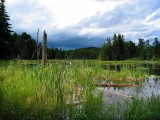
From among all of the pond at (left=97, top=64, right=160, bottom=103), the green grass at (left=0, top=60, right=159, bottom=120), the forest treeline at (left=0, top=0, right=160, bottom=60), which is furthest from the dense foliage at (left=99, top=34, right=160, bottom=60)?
the green grass at (left=0, top=60, right=159, bottom=120)

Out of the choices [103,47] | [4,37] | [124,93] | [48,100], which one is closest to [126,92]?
[124,93]

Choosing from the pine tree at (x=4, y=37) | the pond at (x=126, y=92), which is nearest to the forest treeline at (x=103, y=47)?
the pine tree at (x=4, y=37)

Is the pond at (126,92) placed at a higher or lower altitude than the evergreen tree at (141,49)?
lower

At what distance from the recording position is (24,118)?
7070 millimetres

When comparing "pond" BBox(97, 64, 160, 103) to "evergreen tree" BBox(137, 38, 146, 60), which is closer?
"pond" BBox(97, 64, 160, 103)

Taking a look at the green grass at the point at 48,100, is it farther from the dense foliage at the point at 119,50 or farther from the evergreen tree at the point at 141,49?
the evergreen tree at the point at 141,49

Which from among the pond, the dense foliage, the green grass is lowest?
the pond

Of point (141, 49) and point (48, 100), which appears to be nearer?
point (48, 100)

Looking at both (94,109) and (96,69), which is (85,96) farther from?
(96,69)

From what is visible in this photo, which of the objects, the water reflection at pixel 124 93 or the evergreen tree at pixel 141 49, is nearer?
the water reflection at pixel 124 93

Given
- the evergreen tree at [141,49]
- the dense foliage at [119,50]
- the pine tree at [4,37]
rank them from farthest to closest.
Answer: the evergreen tree at [141,49], the dense foliage at [119,50], the pine tree at [4,37]

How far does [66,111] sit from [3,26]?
3543cm

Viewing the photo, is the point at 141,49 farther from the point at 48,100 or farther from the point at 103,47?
the point at 48,100

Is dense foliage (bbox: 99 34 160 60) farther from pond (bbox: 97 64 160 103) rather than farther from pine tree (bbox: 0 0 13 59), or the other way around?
pond (bbox: 97 64 160 103)
